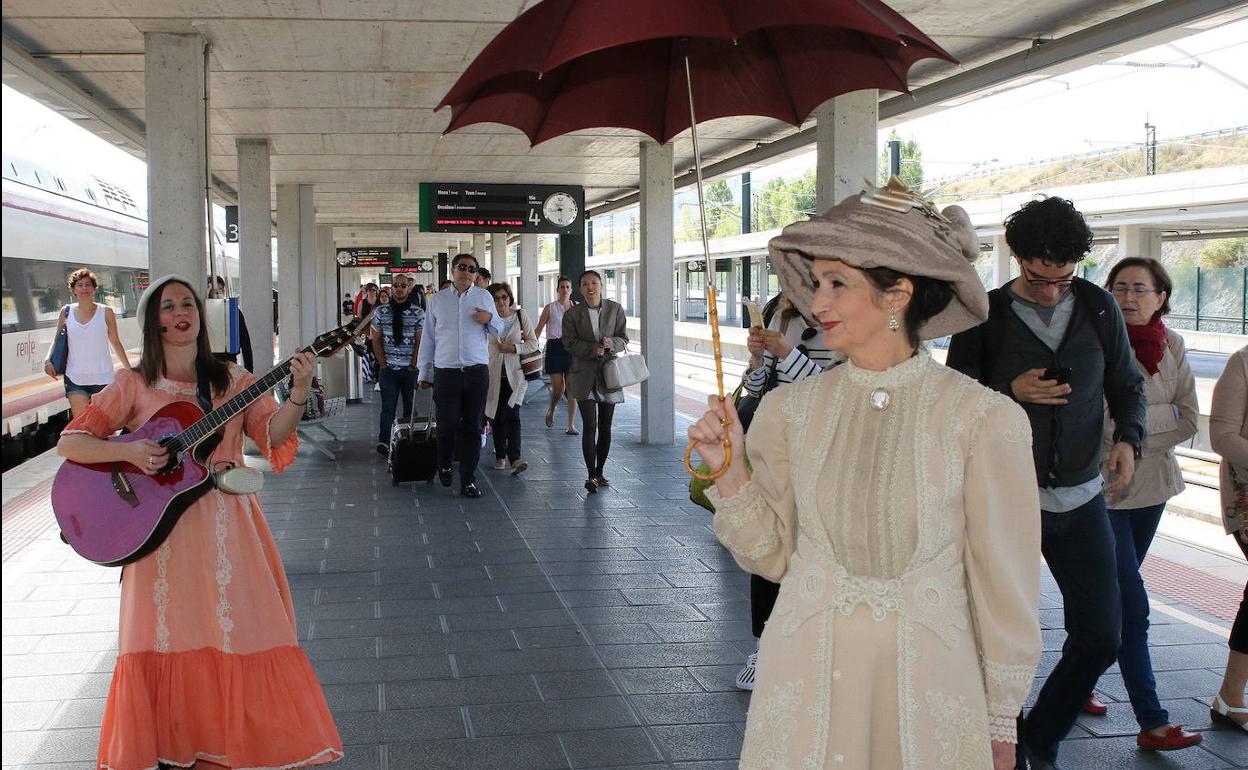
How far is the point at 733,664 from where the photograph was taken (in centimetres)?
530

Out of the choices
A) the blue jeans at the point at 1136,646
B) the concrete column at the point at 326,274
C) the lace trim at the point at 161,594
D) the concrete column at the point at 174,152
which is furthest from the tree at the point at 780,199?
the lace trim at the point at 161,594

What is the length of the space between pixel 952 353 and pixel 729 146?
10.9 meters

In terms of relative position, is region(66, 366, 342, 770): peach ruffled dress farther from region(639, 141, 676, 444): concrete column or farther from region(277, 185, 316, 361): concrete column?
region(277, 185, 316, 361): concrete column

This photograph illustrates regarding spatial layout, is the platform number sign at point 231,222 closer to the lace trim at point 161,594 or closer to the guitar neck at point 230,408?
the guitar neck at point 230,408

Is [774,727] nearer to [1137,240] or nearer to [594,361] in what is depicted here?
[594,361]

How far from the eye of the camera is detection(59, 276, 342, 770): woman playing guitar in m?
3.41

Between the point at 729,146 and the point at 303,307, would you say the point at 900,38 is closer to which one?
the point at 729,146

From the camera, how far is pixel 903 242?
2.13 metres

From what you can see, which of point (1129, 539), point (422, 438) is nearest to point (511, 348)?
point (422, 438)

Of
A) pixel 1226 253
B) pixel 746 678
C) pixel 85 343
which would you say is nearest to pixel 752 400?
pixel 746 678

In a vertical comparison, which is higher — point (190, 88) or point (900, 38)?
point (190, 88)

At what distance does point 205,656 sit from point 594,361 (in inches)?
277

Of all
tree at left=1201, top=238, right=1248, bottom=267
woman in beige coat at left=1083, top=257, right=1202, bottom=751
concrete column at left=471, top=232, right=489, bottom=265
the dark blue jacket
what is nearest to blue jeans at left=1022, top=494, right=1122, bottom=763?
the dark blue jacket

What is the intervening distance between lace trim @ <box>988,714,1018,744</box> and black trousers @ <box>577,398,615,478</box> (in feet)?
26.0
